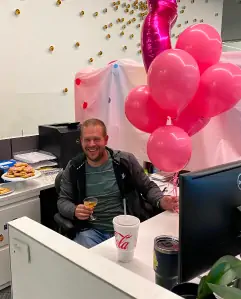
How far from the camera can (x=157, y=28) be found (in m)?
1.64

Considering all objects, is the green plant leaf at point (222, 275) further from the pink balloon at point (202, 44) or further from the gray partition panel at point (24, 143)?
the gray partition panel at point (24, 143)

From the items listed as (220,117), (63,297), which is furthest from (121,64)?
(63,297)

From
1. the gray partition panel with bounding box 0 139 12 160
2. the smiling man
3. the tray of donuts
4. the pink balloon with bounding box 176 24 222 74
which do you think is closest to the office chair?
the smiling man

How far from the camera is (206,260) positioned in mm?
921

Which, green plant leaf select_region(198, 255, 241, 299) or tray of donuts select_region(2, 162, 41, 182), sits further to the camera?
tray of donuts select_region(2, 162, 41, 182)

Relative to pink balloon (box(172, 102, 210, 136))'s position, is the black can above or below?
below

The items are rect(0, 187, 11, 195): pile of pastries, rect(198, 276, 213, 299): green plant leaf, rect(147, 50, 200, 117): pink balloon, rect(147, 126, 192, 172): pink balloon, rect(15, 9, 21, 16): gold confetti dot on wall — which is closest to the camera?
rect(198, 276, 213, 299): green plant leaf

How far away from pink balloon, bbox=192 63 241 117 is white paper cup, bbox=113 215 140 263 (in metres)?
0.69

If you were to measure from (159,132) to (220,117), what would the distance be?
545 millimetres

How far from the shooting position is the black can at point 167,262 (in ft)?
3.25

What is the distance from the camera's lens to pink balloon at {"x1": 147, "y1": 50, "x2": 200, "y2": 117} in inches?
53.5

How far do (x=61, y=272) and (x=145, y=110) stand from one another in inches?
38.1

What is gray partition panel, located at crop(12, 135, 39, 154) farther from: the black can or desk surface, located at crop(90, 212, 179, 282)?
the black can

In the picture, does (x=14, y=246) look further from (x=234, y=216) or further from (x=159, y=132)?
(x=159, y=132)
